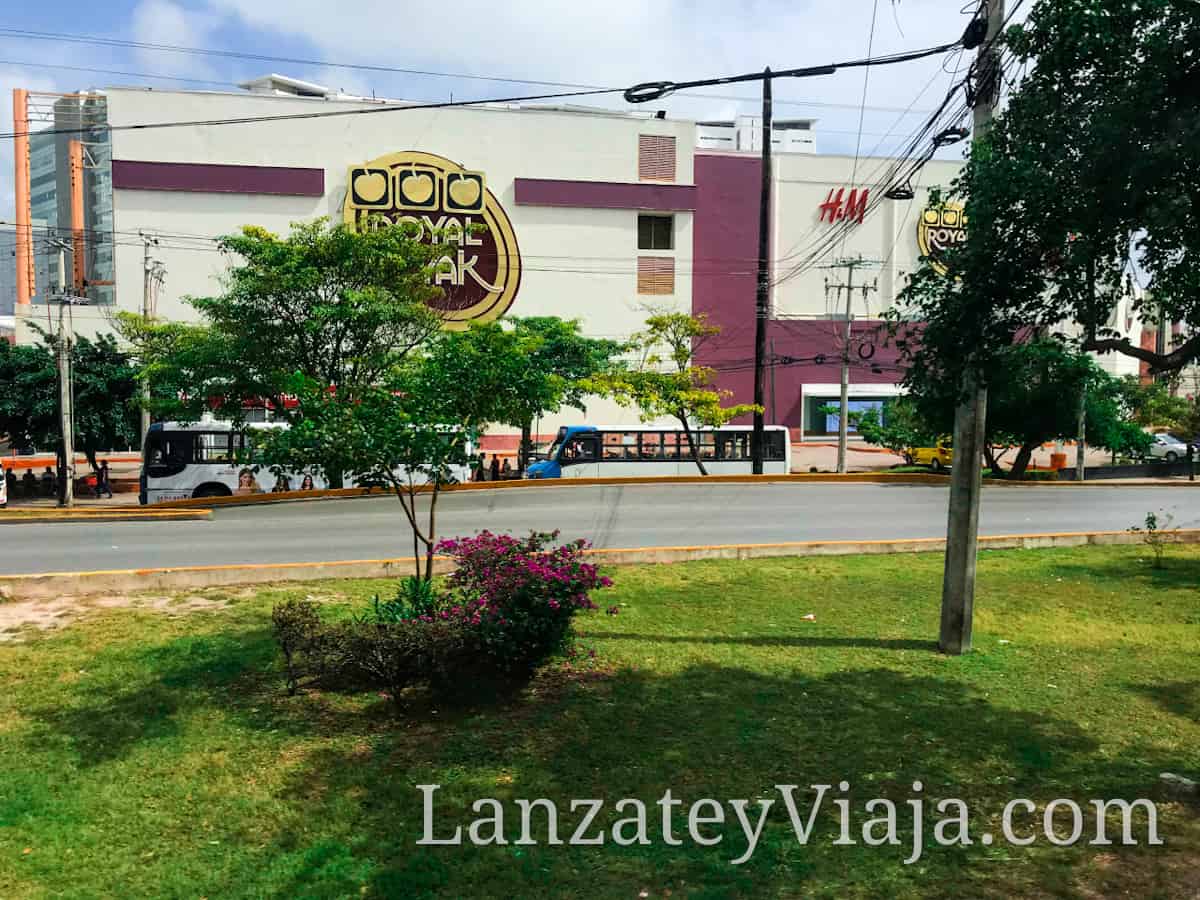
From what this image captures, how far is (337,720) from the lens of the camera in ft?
24.1

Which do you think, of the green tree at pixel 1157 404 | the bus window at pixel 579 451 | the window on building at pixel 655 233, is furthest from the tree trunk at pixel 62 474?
the green tree at pixel 1157 404

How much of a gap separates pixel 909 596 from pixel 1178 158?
7.50 meters

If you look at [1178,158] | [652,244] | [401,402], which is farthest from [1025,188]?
[652,244]

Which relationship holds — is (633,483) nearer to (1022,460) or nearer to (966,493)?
(1022,460)

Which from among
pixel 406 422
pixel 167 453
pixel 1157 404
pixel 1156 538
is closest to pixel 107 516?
pixel 167 453


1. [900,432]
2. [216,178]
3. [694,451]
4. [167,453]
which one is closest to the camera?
[167,453]

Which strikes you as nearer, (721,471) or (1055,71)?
(1055,71)

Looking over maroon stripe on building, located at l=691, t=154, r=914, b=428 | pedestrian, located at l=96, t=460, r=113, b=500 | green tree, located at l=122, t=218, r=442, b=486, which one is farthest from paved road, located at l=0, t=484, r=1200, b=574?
maroon stripe on building, located at l=691, t=154, r=914, b=428

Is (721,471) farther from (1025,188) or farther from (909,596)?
(1025,188)

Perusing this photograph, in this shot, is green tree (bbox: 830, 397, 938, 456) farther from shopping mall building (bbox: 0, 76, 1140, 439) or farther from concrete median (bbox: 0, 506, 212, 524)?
concrete median (bbox: 0, 506, 212, 524)

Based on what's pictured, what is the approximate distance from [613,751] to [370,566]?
7156 mm

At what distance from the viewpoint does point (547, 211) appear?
48.3 meters

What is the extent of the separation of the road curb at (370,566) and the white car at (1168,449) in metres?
31.4

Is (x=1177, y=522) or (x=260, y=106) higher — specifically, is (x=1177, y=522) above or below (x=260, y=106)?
below
